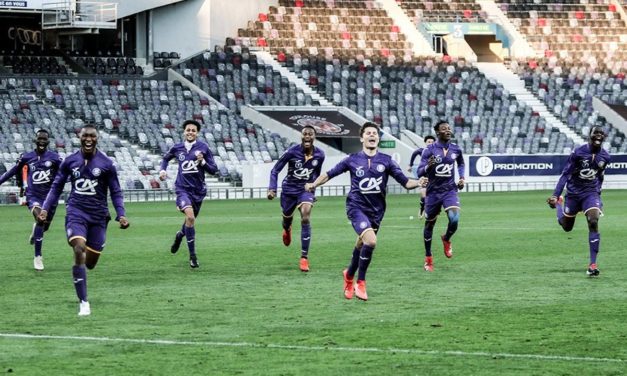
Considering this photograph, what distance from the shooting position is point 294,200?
23.1 meters

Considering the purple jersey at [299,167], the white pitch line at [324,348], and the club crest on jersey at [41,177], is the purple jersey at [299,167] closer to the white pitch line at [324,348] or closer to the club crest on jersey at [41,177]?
the club crest on jersey at [41,177]

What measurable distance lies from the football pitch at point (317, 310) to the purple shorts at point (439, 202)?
34.5 inches

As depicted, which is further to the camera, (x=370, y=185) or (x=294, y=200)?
(x=294, y=200)

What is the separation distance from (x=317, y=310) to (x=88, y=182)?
301 cm

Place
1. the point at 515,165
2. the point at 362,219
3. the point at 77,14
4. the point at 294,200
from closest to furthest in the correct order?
the point at 362,219, the point at 294,200, the point at 515,165, the point at 77,14

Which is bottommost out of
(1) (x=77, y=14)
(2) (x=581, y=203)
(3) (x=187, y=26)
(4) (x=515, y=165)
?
(4) (x=515, y=165)

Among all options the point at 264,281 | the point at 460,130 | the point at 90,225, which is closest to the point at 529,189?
the point at 460,130

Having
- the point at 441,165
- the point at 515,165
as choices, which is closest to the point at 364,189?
the point at 441,165

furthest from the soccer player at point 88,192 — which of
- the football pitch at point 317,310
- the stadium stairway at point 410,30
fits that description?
the stadium stairway at point 410,30

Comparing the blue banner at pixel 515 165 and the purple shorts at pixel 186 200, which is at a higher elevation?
the purple shorts at pixel 186 200

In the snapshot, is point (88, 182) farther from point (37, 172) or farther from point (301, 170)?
point (301, 170)

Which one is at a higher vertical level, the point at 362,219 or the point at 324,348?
the point at 362,219

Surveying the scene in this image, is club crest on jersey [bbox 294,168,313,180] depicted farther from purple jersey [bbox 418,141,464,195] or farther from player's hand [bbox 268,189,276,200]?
purple jersey [bbox 418,141,464,195]

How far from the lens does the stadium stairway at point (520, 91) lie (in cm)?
6328
